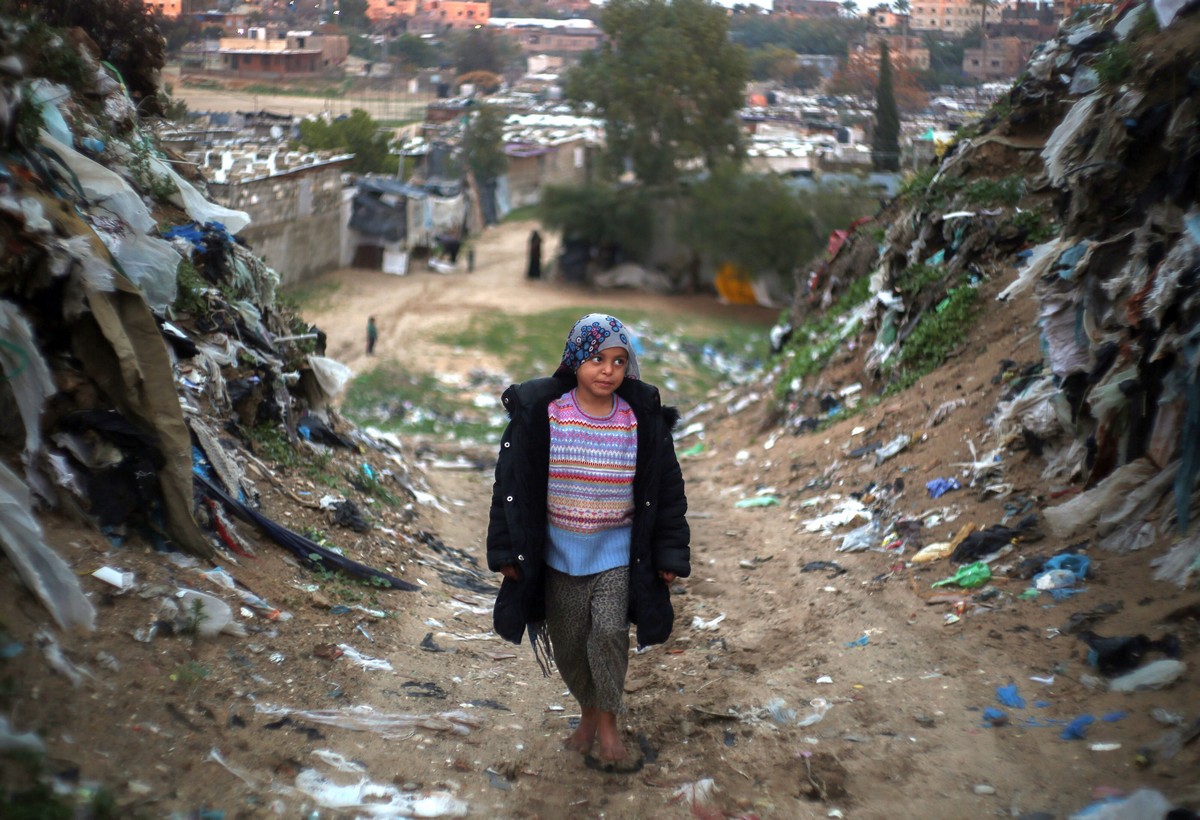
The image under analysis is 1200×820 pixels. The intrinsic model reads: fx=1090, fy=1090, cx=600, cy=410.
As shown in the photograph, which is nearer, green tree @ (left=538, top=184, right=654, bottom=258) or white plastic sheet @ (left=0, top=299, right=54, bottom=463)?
white plastic sheet @ (left=0, top=299, right=54, bottom=463)

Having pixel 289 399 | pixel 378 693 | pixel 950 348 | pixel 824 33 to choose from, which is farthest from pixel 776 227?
pixel 378 693

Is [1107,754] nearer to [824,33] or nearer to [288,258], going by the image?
[288,258]

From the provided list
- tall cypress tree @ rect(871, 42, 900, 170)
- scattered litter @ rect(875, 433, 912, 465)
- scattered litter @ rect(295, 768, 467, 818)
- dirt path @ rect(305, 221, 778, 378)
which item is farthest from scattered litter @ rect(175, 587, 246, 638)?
tall cypress tree @ rect(871, 42, 900, 170)

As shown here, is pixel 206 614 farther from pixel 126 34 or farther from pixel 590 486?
pixel 126 34

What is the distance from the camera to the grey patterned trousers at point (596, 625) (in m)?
3.44

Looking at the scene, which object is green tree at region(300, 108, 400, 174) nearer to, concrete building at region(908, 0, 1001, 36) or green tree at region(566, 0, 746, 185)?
green tree at region(566, 0, 746, 185)

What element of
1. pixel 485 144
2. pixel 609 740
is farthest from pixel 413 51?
pixel 609 740

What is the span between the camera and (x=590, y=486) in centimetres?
341

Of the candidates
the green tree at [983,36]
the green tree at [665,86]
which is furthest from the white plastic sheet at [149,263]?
the green tree at [665,86]

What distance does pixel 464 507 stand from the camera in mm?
8258

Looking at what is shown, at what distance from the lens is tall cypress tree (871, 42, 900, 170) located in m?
21.5

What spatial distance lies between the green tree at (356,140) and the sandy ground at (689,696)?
2404 cm

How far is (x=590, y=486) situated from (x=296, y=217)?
2172 cm

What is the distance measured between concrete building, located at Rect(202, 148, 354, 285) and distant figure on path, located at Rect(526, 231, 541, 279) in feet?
17.4
